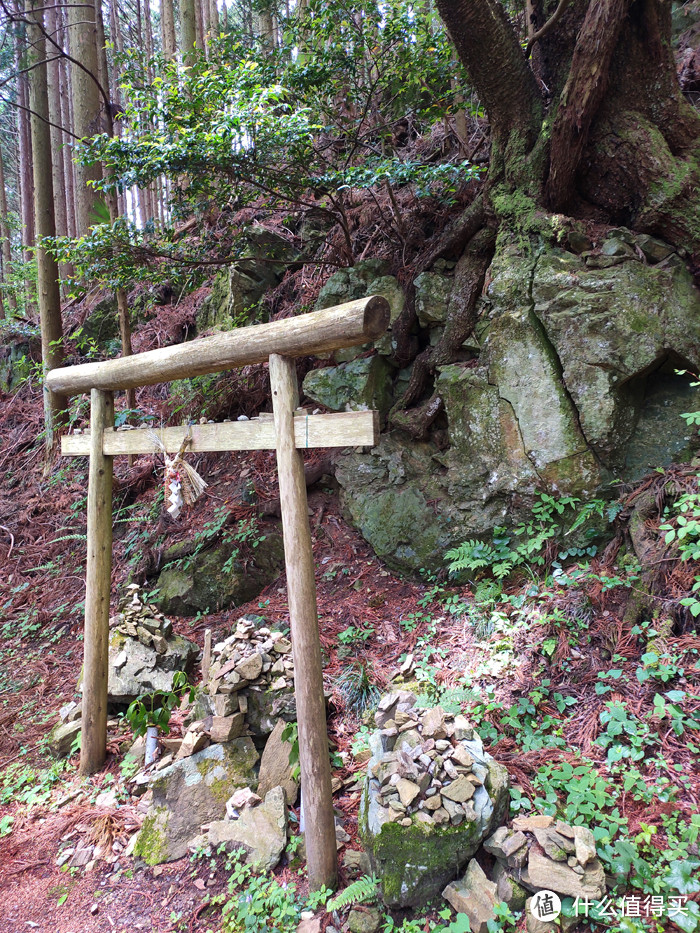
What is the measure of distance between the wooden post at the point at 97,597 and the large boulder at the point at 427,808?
243cm

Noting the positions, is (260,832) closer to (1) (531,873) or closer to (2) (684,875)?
(1) (531,873)

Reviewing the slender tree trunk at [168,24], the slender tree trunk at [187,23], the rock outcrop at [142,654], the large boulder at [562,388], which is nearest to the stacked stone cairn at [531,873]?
the large boulder at [562,388]

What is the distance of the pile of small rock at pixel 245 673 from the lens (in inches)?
138

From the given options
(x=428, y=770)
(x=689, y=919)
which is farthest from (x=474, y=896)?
(x=689, y=919)

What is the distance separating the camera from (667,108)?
13.5 feet

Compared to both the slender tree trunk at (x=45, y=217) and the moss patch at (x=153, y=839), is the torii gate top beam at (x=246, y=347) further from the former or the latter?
the slender tree trunk at (x=45, y=217)

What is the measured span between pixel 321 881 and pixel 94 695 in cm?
230

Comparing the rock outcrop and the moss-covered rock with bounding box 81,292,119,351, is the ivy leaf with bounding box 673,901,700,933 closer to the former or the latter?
the rock outcrop

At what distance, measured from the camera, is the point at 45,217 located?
7.44 meters

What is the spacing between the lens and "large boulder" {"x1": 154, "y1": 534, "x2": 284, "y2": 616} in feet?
18.2

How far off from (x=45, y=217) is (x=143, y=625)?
6.39 meters

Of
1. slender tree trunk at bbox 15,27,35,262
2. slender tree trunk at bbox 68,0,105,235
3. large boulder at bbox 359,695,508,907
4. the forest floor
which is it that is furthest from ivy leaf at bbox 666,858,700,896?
slender tree trunk at bbox 15,27,35,262

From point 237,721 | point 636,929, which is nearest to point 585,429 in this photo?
point 636,929

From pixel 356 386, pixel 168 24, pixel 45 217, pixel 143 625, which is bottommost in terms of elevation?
pixel 143 625
